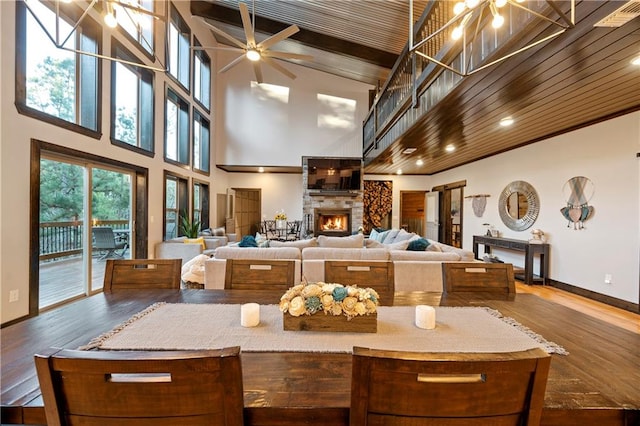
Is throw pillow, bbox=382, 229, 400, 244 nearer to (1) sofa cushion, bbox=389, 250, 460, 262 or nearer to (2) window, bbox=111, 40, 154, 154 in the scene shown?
(1) sofa cushion, bbox=389, 250, 460, 262

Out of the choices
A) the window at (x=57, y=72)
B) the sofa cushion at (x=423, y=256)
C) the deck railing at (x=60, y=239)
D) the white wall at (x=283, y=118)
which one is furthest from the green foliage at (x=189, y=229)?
the sofa cushion at (x=423, y=256)

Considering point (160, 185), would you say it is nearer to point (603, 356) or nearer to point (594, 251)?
point (603, 356)

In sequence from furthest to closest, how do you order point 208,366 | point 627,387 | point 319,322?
1. point 319,322
2. point 627,387
3. point 208,366

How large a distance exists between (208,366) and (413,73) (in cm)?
410

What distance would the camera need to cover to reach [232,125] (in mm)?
8773

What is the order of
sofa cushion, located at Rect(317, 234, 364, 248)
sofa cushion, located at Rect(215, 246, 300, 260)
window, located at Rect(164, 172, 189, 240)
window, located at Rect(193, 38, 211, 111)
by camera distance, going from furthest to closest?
window, located at Rect(193, 38, 211, 111), window, located at Rect(164, 172, 189, 240), sofa cushion, located at Rect(317, 234, 364, 248), sofa cushion, located at Rect(215, 246, 300, 260)

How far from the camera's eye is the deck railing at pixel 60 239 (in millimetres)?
3404

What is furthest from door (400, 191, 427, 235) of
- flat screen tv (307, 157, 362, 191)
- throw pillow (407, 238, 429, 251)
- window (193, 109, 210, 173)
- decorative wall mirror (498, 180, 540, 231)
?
window (193, 109, 210, 173)

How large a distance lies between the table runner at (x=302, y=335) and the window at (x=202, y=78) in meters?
7.13

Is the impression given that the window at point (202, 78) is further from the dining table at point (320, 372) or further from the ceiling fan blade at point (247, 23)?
the dining table at point (320, 372)

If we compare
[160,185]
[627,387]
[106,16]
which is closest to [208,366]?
[627,387]

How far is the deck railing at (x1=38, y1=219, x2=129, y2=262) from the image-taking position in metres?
3.40

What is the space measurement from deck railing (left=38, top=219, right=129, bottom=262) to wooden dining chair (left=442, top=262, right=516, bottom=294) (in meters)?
4.11

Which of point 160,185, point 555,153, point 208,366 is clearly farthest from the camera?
point 160,185
